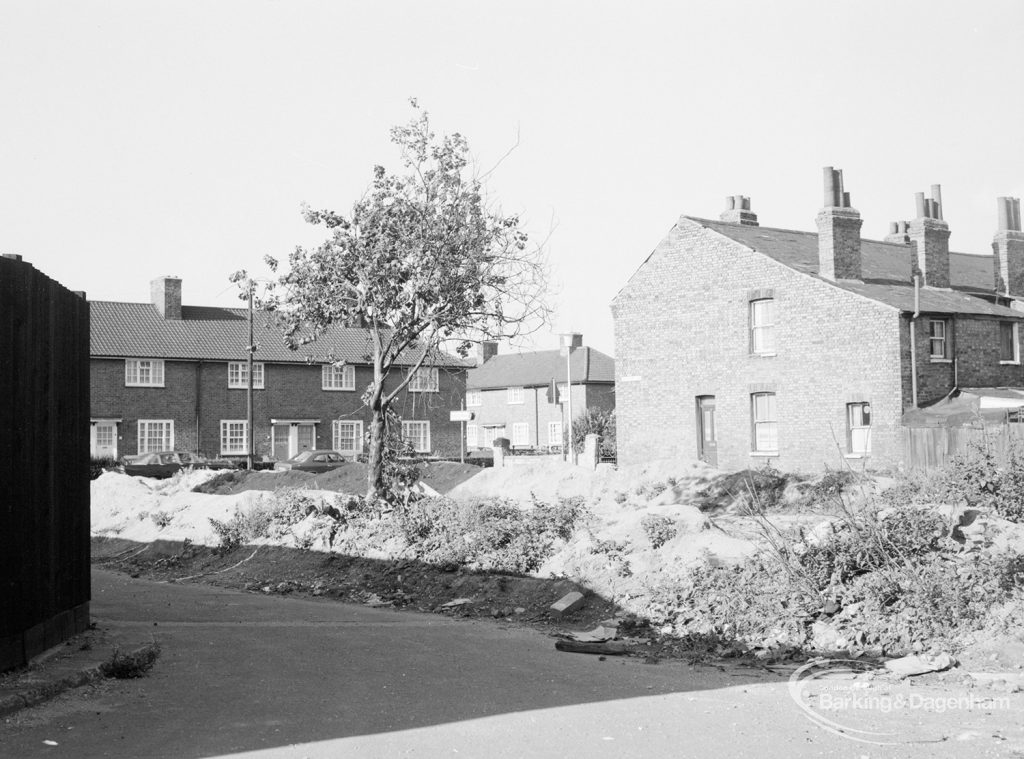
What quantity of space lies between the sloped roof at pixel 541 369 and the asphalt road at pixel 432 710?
193 ft

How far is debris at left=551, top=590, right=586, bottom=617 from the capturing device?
514 inches

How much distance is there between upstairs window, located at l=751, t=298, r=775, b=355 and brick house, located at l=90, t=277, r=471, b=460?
19.0 meters

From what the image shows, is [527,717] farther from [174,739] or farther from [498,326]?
[498,326]

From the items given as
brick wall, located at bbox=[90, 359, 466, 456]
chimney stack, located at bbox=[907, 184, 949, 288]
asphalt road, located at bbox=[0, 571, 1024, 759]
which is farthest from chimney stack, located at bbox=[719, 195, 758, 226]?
asphalt road, located at bbox=[0, 571, 1024, 759]

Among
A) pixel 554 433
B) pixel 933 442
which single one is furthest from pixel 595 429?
pixel 933 442

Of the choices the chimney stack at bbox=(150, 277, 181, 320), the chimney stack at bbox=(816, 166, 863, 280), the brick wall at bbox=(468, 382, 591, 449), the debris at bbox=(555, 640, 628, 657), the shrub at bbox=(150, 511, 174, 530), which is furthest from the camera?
the brick wall at bbox=(468, 382, 591, 449)

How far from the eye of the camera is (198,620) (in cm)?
1273

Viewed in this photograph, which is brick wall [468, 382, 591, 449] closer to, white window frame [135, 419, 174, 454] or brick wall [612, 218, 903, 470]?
white window frame [135, 419, 174, 454]

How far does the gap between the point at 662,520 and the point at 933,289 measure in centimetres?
2377

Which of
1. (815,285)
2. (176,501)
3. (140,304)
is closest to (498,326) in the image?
(176,501)

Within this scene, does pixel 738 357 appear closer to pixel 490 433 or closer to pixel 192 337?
pixel 192 337

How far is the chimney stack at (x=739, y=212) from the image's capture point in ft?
128

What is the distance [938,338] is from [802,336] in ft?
12.1

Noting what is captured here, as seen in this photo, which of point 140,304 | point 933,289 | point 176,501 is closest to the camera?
point 176,501
